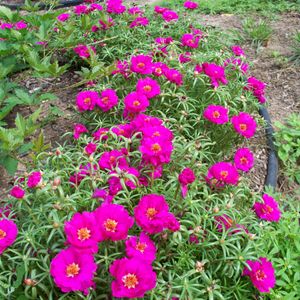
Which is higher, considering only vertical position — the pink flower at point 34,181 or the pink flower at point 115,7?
the pink flower at point 34,181

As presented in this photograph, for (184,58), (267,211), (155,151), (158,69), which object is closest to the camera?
(155,151)

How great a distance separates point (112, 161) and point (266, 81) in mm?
2177

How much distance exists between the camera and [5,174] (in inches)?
106

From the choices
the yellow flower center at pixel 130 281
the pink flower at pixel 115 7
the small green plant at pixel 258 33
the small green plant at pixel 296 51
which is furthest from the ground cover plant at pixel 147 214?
the small green plant at pixel 258 33

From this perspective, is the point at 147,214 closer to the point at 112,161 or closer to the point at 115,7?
the point at 112,161

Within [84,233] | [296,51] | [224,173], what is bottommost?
[296,51]

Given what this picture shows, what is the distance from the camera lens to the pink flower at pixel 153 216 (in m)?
1.52

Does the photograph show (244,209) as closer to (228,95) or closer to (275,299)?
(275,299)

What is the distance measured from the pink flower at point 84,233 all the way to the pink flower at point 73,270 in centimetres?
3

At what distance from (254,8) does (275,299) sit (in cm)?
363

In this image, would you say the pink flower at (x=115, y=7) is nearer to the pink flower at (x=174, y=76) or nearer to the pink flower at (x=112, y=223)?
the pink flower at (x=174, y=76)

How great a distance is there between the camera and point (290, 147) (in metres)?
2.92

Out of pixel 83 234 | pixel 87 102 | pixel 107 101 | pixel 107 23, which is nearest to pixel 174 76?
pixel 107 101

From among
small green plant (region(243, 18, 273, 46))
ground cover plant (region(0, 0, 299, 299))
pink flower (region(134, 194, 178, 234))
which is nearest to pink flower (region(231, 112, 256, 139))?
ground cover plant (region(0, 0, 299, 299))
